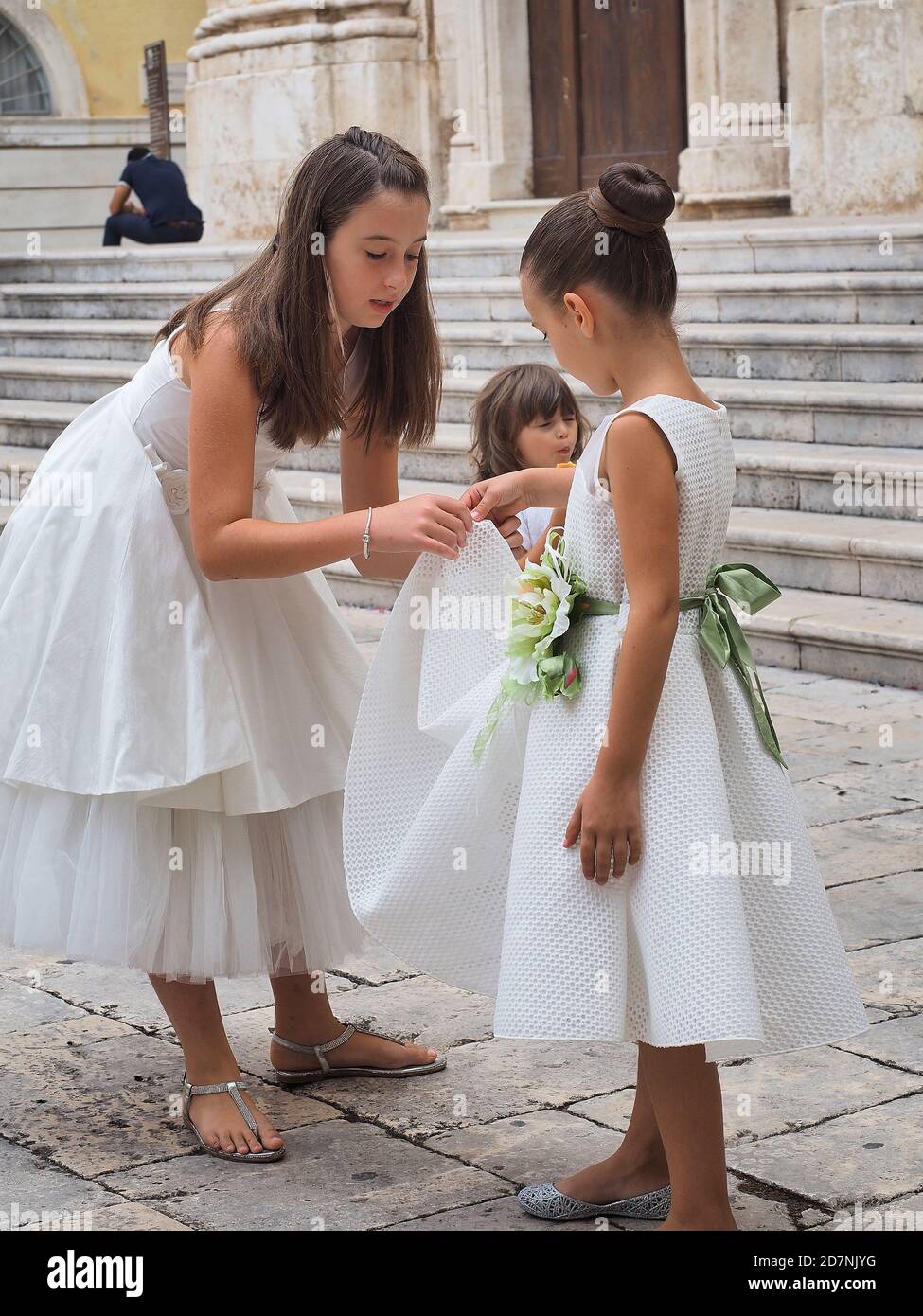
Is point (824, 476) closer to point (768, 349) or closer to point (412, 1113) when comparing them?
point (768, 349)

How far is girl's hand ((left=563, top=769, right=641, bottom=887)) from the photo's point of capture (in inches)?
94.3

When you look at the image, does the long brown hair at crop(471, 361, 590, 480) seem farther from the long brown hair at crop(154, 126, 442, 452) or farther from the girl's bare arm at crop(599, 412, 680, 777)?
the girl's bare arm at crop(599, 412, 680, 777)

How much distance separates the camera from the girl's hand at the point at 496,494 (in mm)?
2775

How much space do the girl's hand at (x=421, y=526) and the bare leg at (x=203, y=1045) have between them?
0.89 meters

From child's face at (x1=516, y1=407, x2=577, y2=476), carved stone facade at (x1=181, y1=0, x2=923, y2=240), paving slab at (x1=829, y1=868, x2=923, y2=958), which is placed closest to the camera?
paving slab at (x1=829, y1=868, x2=923, y2=958)

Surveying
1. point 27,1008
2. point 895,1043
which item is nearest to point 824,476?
point 895,1043

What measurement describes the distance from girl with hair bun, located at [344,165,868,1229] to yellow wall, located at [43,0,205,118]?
21818 millimetres

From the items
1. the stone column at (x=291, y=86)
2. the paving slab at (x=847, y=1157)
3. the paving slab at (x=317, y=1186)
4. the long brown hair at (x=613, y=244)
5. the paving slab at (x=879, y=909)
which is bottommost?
the paving slab at (x=317, y=1186)

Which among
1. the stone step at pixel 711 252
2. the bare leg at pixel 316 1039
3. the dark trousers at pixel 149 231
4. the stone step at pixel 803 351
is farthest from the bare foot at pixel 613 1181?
the dark trousers at pixel 149 231

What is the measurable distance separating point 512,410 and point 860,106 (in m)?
5.87

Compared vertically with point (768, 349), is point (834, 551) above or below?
below

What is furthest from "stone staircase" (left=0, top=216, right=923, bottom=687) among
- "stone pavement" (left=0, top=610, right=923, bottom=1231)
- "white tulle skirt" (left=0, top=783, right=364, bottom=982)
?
"white tulle skirt" (left=0, top=783, right=364, bottom=982)

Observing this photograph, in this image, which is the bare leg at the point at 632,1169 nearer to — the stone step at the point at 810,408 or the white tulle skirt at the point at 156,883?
the white tulle skirt at the point at 156,883

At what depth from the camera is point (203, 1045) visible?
121 inches
